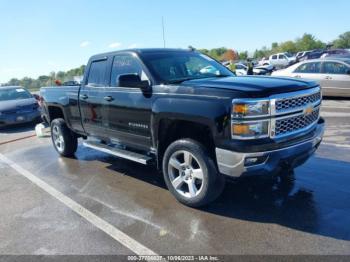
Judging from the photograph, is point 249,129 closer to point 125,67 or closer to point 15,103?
point 125,67

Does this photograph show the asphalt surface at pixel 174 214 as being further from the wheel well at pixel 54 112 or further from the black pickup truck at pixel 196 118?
the wheel well at pixel 54 112

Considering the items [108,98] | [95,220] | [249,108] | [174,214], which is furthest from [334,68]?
[95,220]

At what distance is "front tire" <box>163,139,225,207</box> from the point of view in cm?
425

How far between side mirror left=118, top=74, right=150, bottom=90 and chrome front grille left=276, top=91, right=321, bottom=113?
1774mm

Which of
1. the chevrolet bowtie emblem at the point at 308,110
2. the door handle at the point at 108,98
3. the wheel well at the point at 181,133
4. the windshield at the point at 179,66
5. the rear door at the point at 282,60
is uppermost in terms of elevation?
the windshield at the point at 179,66

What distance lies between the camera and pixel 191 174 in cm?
453

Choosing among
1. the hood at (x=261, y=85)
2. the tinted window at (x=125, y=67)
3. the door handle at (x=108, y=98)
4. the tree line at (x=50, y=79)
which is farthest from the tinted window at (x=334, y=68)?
the tree line at (x=50, y=79)

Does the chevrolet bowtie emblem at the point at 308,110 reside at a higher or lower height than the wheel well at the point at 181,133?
higher

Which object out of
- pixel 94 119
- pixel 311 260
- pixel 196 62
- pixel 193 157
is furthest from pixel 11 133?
pixel 311 260

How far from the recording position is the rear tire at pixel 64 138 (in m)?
7.52

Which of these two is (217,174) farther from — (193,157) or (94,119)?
(94,119)

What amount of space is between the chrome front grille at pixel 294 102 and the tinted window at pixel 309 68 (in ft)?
32.3

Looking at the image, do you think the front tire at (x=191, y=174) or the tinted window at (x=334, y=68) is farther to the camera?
the tinted window at (x=334, y=68)

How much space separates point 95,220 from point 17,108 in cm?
926
